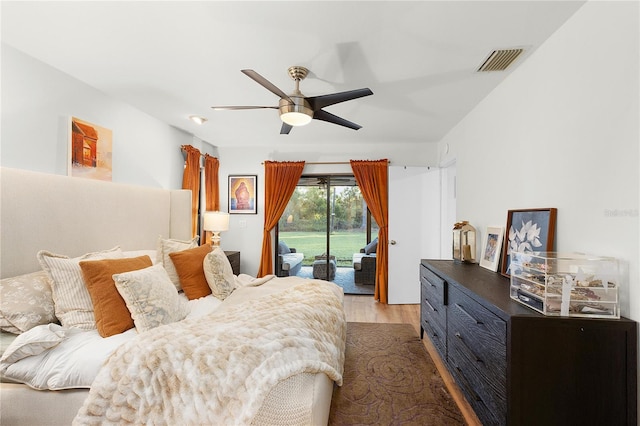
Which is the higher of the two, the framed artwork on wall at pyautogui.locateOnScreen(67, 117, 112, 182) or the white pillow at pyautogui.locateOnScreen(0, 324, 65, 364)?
the framed artwork on wall at pyautogui.locateOnScreen(67, 117, 112, 182)

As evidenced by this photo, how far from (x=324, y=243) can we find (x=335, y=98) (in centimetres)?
315

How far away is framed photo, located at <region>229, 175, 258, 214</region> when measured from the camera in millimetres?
4805

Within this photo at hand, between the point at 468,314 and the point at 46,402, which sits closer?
the point at 46,402

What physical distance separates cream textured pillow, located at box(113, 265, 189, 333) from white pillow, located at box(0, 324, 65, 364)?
0.36 m

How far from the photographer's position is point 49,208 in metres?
2.05

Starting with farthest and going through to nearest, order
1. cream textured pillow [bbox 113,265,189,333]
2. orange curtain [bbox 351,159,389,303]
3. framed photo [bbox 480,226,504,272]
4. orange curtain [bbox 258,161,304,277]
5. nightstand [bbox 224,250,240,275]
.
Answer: orange curtain [bbox 258,161,304,277], orange curtain [bbox 351,159,389,303], nightstand [bbox 224,250,240,275], framed photo [bbox 480,226,504,272], cream textured pillow [bbox 113,265,189,333]

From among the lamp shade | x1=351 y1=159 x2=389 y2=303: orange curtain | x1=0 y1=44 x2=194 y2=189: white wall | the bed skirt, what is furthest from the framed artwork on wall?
x1=351 y1=159 x2=389 y2=303: orange curtain

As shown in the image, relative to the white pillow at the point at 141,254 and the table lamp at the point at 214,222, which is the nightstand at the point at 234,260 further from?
the white pillow at the point at 141,254

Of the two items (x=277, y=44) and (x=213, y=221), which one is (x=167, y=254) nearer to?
(x=213, y=221)

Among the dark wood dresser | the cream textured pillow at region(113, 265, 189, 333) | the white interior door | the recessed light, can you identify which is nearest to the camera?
the dark wood dresser

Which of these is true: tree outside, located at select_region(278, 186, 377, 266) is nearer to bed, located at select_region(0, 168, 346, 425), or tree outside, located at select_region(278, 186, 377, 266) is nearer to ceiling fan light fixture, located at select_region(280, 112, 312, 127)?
bed, located at select_region(0, 168, 346, 425)

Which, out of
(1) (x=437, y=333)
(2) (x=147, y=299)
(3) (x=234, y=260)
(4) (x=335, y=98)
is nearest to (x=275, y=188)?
(3) (x=234, y=260)

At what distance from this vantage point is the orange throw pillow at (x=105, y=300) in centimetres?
171

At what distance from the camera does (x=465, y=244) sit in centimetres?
281
